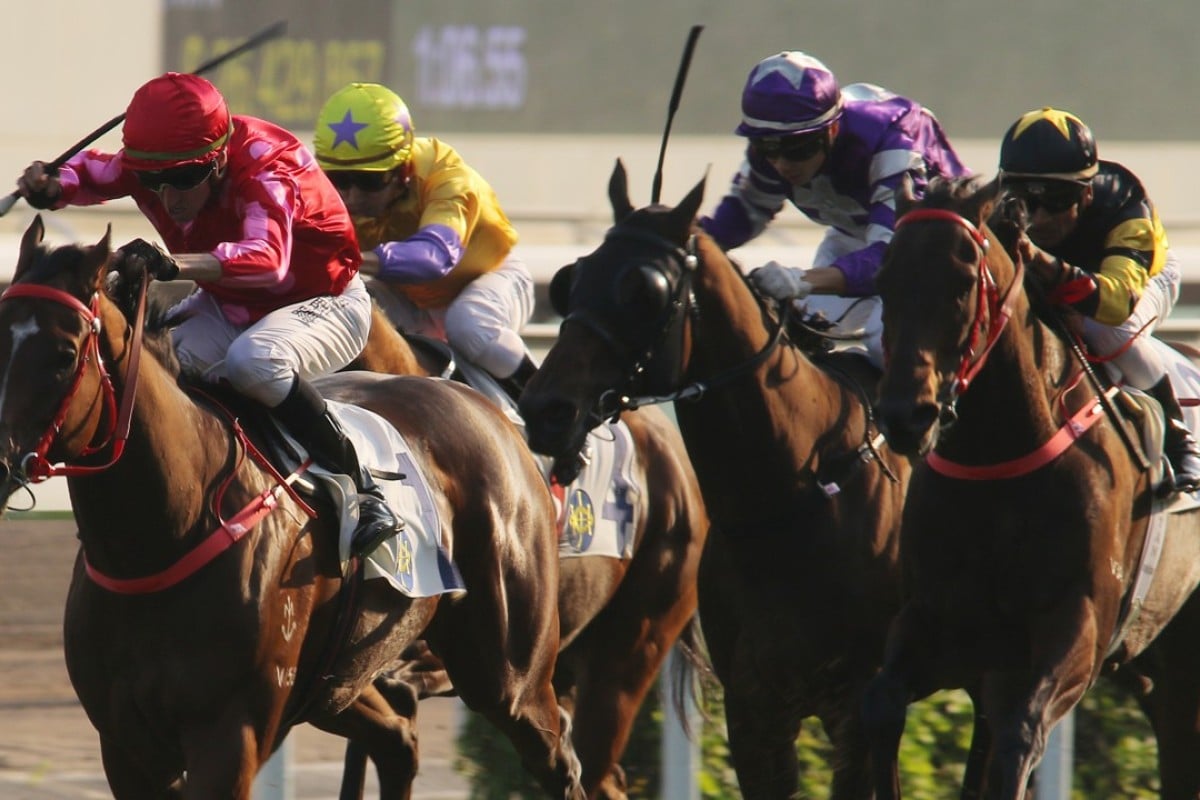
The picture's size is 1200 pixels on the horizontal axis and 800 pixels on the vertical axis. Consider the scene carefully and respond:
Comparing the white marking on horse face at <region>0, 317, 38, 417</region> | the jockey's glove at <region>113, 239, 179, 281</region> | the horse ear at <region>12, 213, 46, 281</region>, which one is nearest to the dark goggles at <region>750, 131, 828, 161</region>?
the jockey's glove at <region>113, 239, 179, 281</region>

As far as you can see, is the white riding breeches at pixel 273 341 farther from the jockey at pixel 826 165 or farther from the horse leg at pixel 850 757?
the horse leg at pixel 850 757

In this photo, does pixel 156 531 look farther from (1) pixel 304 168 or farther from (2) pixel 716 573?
(2) pixel 716 573

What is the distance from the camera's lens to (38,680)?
825 centimetres

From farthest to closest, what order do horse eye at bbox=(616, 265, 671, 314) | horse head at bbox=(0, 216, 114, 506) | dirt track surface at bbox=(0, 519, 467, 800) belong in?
dirt track surface at bbox=(0, 519, 467, 800), horse eye at bbox=(616, 265, 671, 314), horse head at bbox=(0, 216, 114, 506)

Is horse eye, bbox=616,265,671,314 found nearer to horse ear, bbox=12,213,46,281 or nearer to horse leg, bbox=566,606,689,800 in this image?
horse ear, bbox=12,213,46,281

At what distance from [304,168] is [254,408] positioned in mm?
604

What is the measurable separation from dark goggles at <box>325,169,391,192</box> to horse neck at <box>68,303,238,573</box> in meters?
1.92

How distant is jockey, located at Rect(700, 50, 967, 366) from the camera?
508cm

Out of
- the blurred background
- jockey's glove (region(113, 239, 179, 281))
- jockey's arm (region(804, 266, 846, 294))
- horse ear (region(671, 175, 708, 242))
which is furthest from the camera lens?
the blurred background

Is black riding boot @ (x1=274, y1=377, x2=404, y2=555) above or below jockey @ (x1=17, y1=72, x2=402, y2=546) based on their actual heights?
below

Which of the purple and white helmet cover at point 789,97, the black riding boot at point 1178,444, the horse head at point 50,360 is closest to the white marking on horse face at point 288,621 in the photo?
the horse head at point 50,360

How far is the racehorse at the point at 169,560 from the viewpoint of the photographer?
153 inches

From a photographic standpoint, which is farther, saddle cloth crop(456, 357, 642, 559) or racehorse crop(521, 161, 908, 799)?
saddle cloth crop(456, 357, 642, 559)

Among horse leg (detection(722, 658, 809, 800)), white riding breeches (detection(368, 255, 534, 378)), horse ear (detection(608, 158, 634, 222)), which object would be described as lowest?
horse leg (detection(722, 658, 809, 800))
